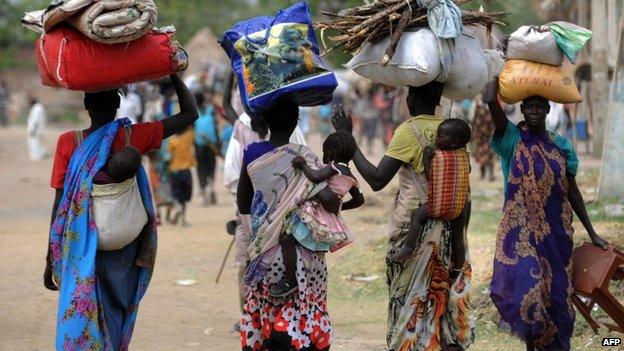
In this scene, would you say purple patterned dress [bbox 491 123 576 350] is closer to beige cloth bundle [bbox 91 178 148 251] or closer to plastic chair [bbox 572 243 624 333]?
plastic chair [bbox 572 243 624 333]

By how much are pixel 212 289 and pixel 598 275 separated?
496cm

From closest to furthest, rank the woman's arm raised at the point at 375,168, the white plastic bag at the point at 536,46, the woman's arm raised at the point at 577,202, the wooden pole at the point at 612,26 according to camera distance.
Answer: the woman's arm raised at the point at 375,168, the white plastic bag at the point at 536,46, the woman's arm raised at the point at 577,202, the wooden pole at the point at 612,26

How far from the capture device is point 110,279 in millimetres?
5328

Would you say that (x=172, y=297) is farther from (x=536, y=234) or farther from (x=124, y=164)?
(x=124, y=164)

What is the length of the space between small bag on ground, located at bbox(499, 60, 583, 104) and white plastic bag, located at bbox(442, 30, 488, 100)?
0.17m

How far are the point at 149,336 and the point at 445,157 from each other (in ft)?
11.2

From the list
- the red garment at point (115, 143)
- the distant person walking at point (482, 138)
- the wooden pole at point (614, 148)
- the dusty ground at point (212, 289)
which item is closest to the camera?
the red garment at point (115, 143)

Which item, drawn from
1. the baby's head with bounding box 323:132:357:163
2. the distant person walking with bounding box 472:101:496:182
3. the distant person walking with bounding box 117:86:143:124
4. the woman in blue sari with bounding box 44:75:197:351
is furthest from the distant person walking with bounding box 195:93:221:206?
the baby's head with bounding box 323:132:357:163

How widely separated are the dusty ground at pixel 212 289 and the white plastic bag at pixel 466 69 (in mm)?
2285

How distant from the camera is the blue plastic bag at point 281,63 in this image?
5129 millimetres

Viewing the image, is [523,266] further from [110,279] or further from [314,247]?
[110,279]

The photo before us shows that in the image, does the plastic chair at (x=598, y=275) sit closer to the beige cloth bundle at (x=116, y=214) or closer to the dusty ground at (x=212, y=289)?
the dusty ground at (x=212, y=289)

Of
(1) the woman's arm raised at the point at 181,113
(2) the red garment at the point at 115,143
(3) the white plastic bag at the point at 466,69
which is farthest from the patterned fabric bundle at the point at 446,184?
(2) the red garment at the point at 115,143

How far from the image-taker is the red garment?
17.3ft
